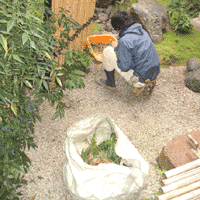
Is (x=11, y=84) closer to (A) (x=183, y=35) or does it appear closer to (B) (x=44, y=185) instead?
(B) (x=44, y=185)

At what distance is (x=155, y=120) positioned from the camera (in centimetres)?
324

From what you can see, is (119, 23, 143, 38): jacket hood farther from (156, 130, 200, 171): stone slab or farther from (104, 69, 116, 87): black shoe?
(156, 130, 200, 171): stone slab

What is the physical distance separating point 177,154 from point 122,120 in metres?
1.07

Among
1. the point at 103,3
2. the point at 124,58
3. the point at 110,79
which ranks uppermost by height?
the point at 103,3

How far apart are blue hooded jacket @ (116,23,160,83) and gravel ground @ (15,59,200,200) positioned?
0.65 metres

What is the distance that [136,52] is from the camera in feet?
9.85

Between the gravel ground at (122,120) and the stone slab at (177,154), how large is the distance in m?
0.18

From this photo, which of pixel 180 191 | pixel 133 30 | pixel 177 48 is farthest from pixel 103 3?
pixel 180 191

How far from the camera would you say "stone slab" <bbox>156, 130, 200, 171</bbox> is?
2295 mm

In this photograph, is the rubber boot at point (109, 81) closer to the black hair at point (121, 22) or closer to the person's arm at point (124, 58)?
the person's arm at point (124, 58)

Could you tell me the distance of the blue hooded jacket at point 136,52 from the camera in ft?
9.68

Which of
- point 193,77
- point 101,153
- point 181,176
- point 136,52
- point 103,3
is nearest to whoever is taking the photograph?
point 181,176

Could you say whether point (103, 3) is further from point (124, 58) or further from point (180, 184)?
point (180, 184)

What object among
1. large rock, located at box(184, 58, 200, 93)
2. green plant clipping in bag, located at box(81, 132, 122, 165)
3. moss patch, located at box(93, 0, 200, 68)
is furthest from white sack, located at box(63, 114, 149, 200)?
moss patch, located at box(93, 0, 200, 68)
